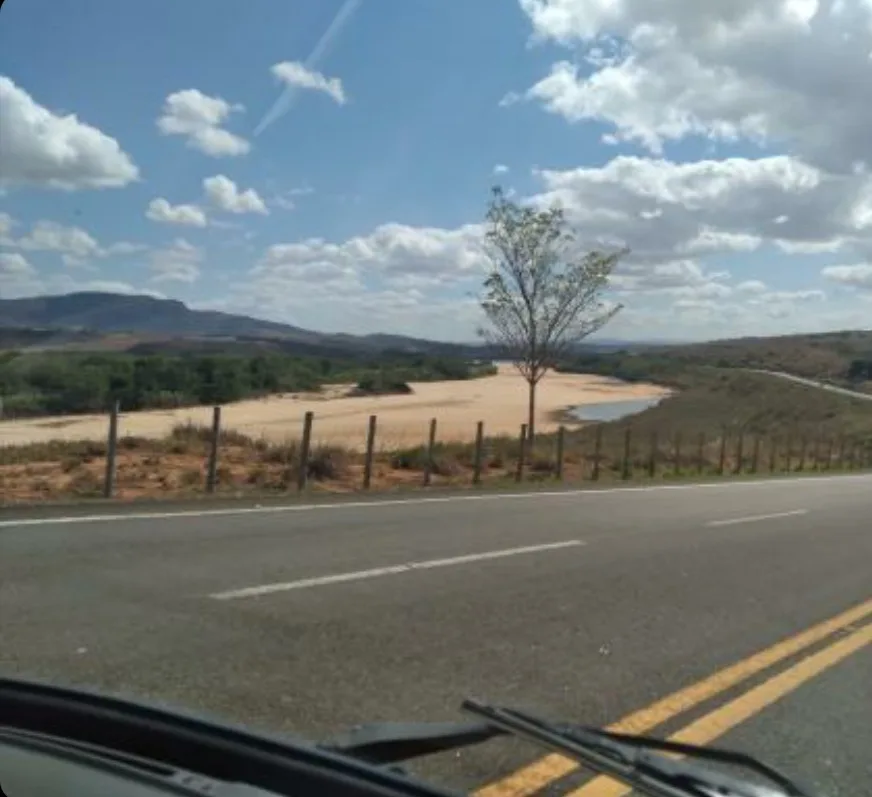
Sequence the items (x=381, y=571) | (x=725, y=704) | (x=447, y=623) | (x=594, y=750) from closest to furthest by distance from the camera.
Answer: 1. (x=594, y=750)
2. (x=725, y=704)
3. (x=447, y=623)
4. (x=381, y=571)

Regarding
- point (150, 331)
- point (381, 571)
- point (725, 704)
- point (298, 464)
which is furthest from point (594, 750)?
point (150, 331)

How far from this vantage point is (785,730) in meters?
5.18

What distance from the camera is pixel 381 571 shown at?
8.93 metres

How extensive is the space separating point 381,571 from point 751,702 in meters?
3.92

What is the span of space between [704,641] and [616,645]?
2.35 ft

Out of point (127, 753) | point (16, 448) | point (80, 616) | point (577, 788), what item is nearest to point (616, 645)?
point (577, 788)

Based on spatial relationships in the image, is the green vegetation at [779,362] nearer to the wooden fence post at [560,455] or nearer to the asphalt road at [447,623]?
the wooden fence post at [560,455]

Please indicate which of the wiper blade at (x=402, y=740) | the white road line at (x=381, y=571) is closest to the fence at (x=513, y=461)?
the white road line at (x=381, y=571)

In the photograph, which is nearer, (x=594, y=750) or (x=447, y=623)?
(x=594, y=750)

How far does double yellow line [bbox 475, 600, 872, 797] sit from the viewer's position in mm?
4125

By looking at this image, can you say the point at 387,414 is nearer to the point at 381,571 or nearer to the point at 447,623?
the point at 381,571

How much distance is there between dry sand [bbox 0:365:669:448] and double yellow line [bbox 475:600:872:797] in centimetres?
2042

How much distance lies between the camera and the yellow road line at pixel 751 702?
4.12m

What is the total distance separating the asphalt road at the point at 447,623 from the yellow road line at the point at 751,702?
2 cm
